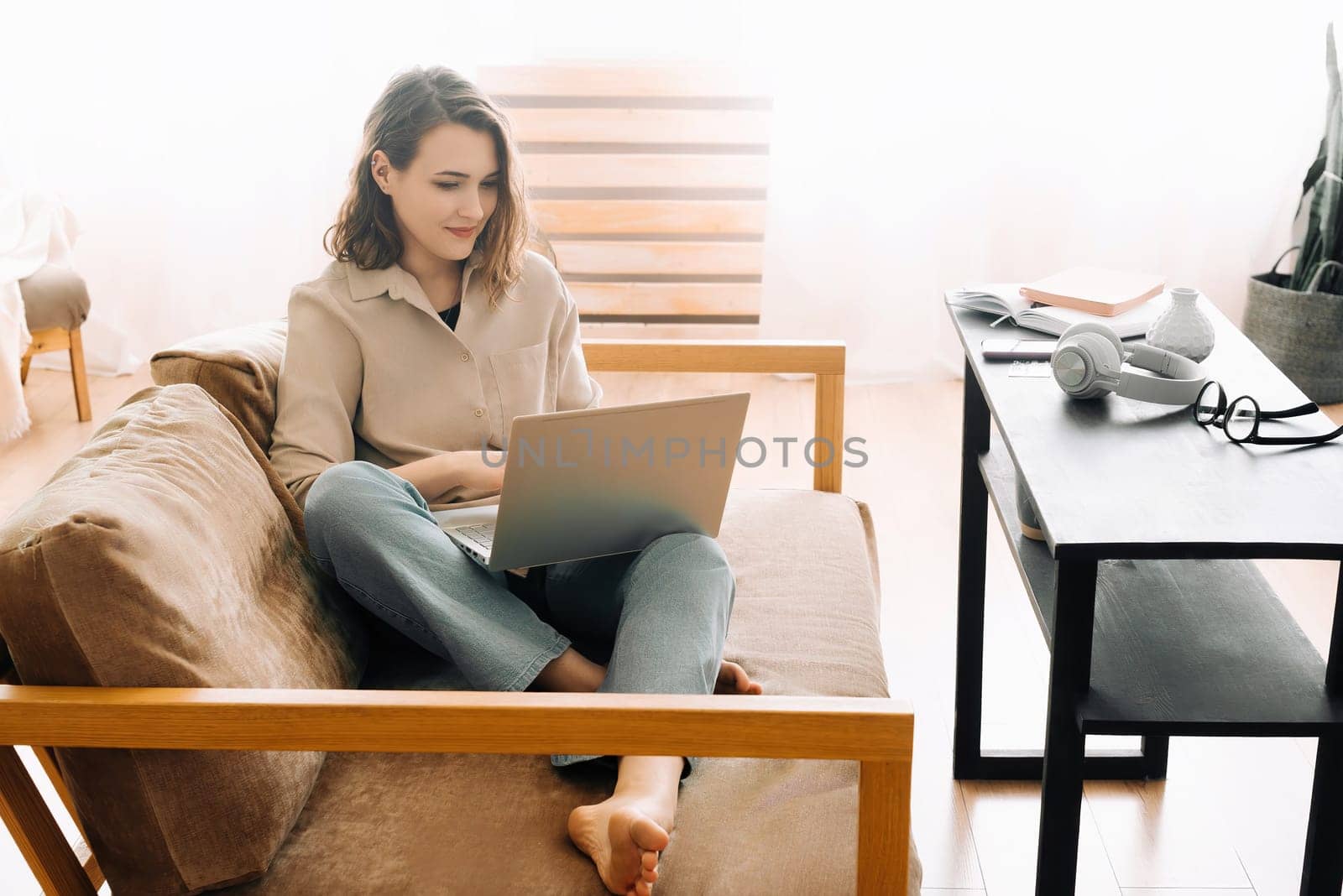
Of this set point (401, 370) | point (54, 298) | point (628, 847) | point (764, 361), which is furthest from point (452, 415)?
point (54, 298)

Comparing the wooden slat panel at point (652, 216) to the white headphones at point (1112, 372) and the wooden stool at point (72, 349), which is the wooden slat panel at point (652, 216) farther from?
the white headphones at point (1112, 372)

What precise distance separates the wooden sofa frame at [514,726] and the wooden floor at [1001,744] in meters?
0.64

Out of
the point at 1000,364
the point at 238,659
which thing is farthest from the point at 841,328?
the point at 238,659

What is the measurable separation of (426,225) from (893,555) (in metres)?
1.25

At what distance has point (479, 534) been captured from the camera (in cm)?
148

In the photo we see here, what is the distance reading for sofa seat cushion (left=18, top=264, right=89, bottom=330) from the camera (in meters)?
2.94

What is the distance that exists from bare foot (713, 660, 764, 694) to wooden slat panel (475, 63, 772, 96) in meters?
2.29

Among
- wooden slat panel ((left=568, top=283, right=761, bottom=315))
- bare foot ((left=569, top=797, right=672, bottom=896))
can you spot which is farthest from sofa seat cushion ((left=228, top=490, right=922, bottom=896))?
Result: wooden slat panel ((left=568, top=283, right=761, bottom=315))

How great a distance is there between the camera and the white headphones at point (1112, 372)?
1.42 m

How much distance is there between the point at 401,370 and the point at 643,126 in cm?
200

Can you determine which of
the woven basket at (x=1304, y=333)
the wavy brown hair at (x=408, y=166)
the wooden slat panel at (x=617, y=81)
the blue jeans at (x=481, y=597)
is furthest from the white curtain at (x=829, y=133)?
the blue jeans at (x=481, y=597)

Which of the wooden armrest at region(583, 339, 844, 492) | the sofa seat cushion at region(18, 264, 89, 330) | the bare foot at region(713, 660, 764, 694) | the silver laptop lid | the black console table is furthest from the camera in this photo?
the sofa seat cushion at region(18, 264, 89, 330)

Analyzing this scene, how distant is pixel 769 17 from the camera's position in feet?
10.5

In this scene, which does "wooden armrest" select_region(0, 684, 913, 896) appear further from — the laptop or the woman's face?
the woman's face
